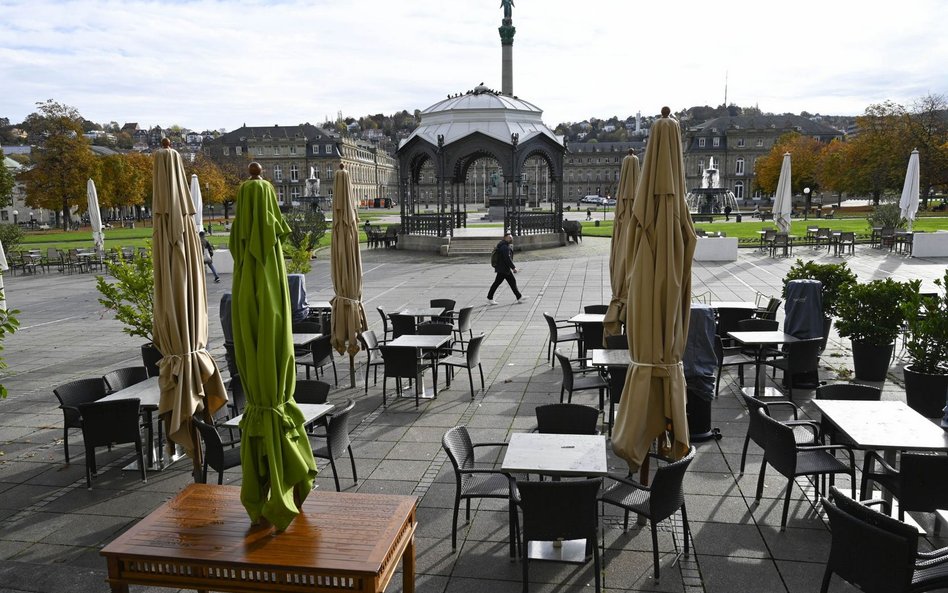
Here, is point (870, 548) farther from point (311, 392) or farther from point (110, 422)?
point (110, 422)

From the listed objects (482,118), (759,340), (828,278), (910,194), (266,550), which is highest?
(482,118)

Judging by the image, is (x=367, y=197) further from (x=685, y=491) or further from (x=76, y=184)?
(x=685, y=491)

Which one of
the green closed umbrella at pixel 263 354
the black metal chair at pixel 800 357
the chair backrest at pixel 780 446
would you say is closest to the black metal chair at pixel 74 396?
the green closed umbrella at pixel 263 354

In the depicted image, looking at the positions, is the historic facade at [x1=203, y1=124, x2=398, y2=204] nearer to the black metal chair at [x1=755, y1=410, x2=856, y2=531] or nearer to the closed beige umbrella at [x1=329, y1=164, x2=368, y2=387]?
the closed beige umbrella at [x1=329, y1=164, x2=368, y2=387]

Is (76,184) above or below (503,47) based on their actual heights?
below

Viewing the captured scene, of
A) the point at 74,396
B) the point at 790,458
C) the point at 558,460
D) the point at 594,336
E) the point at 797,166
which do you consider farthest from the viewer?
the point at 797,166

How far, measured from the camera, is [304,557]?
381 cm

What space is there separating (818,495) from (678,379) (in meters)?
1.81

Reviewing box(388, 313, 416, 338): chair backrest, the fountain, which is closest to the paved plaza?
box(388, 313, 416, 338): chair backrest

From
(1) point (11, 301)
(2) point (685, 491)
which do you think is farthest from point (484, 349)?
(1) point (11, 301)

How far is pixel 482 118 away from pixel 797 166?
46151 millimetres

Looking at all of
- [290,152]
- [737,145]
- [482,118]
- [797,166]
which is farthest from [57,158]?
[737,145]

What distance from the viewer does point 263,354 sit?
13.4ft

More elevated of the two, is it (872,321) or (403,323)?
(872,321)
